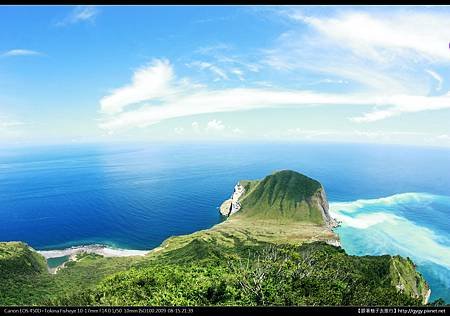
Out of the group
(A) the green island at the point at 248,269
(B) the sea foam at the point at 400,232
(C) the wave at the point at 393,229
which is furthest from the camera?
(C) the wave at the point at 393,229

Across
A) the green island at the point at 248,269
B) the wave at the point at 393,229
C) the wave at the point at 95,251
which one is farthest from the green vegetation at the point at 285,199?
the wave at the point at 95,251

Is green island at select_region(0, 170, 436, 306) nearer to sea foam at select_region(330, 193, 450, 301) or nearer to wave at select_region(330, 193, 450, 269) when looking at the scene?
sea foam at select_region(330, 193, 450, 301)

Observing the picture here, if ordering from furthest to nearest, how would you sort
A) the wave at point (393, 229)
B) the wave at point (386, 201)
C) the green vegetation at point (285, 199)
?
the green vegetation at point (285, 199) → the wave at point (386, 201) → the wave at point (393, 229)

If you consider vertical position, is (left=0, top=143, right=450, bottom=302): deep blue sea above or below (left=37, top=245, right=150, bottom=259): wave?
above

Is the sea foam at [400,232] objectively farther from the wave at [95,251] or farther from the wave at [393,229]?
the wave at [95,251]

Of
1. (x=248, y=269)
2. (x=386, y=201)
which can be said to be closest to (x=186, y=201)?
(x=386, y=201)

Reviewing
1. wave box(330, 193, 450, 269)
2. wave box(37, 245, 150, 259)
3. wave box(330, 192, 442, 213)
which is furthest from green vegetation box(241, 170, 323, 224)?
wave box(37, 245, 150, 259)

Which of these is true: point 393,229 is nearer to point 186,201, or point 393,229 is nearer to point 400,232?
point 400,232
